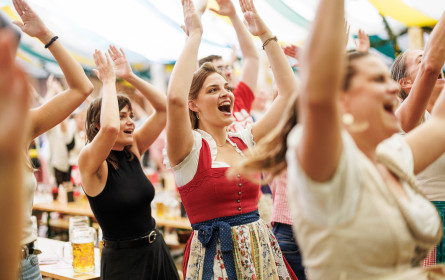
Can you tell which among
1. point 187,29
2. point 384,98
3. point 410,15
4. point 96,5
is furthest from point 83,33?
point 384,98

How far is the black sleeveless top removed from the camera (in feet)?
6.84

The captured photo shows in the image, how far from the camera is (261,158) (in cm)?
108

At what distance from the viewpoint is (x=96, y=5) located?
4742 mm

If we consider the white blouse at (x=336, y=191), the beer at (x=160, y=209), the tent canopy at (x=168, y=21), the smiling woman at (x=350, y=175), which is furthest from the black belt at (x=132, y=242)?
the tent canopy at (x=168, y=21)

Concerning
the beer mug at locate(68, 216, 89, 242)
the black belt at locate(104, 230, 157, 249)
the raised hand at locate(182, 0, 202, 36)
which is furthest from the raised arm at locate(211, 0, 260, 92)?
the beer mug at locate(68, 216, 89, 242)

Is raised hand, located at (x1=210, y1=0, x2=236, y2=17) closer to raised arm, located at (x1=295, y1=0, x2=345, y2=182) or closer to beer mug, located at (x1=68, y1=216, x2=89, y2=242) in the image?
beer mug, located at (x1=68, y1=216, x2=89, y2=242)

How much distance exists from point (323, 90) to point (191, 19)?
97 cm

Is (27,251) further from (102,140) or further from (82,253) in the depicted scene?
(82,253)

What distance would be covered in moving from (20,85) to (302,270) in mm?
1815

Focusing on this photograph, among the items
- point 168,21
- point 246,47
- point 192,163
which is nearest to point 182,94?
point 192,163

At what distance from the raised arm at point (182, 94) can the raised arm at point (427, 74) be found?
793mm

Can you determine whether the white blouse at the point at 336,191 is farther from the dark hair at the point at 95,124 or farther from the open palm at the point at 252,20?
the dark hair at the point at 95,124

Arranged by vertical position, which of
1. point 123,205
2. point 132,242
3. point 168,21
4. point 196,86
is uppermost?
point 168,21

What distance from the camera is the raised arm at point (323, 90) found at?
0.83 m
